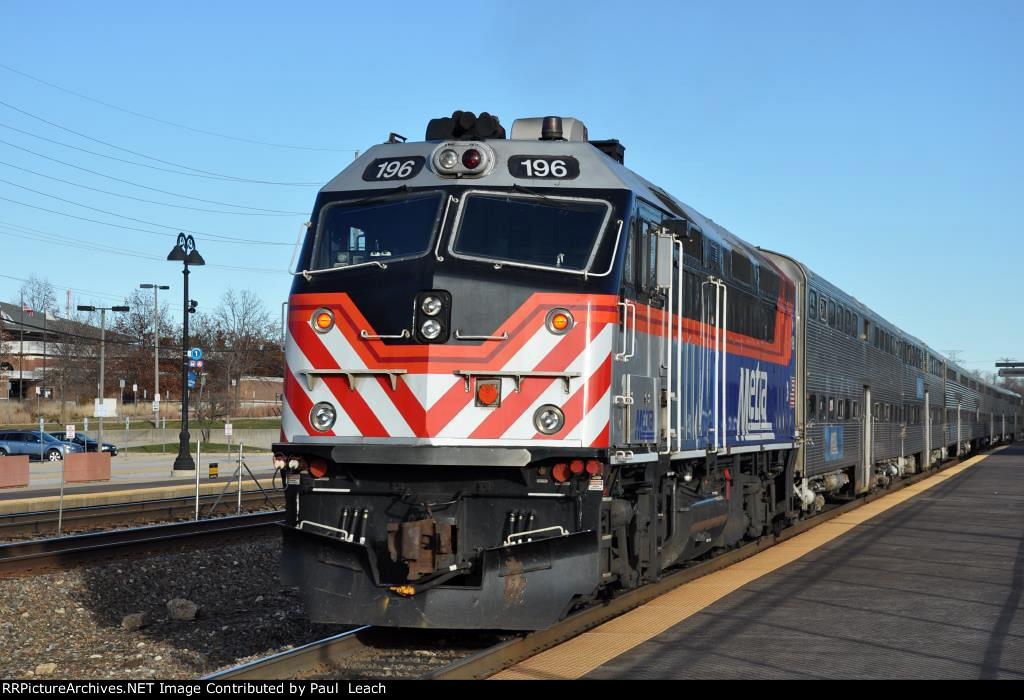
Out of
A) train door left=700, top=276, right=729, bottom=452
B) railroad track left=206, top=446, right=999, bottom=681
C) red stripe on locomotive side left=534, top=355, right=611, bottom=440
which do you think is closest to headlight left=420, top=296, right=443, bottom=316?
red stripe on locomotive side left=534, top=355, right=611, bottom=440

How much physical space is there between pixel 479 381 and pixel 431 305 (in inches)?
27.3

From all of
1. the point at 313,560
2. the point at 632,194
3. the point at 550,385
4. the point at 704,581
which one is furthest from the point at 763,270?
the point at 313,560

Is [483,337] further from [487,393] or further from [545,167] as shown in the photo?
[545,167]

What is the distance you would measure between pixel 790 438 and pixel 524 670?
393 inches

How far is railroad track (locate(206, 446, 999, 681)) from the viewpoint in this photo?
7.57 meters

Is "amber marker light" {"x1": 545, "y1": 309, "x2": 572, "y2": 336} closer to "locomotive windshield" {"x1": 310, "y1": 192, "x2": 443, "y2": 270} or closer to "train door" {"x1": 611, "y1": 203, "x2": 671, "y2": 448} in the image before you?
"train door" {"x1": 611, "y1": 203, "x2": 671, "y2": 448}

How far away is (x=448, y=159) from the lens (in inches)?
359

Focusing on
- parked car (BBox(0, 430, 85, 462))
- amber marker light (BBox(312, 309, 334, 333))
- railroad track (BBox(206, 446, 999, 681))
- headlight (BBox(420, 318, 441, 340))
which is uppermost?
amber marker light (BBox(312, 309, 334, 333))

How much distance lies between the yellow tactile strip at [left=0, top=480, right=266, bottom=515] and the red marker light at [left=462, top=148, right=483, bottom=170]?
1692 cm

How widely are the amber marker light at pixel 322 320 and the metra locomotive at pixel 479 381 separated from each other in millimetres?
25

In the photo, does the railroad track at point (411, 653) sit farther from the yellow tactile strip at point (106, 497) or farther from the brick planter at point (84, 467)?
the brick planter at point (84, 467)

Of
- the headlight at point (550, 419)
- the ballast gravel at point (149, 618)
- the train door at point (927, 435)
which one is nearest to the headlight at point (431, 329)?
the headlight at point (550, 419)

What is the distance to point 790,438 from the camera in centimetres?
1678
